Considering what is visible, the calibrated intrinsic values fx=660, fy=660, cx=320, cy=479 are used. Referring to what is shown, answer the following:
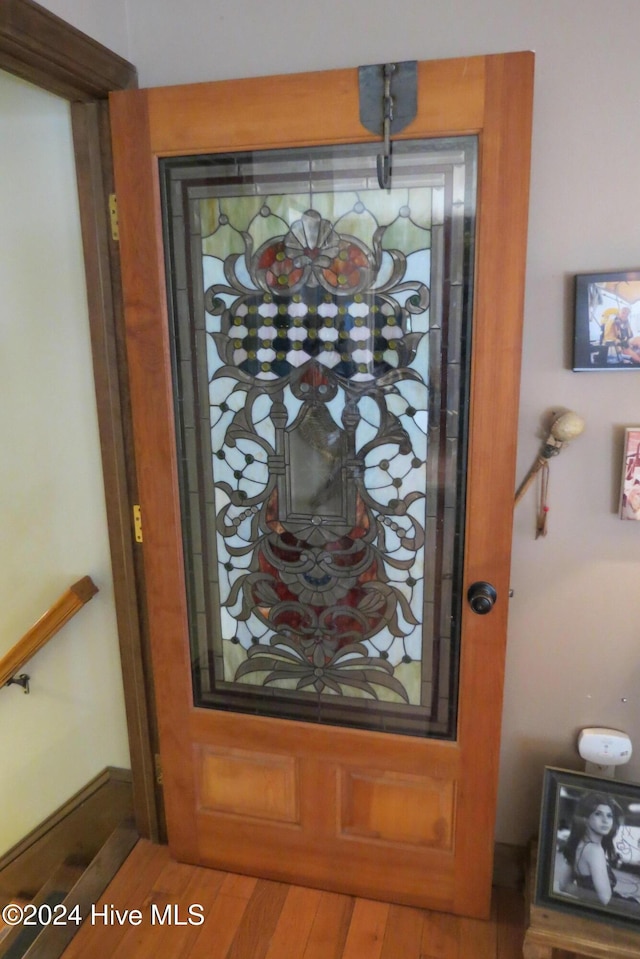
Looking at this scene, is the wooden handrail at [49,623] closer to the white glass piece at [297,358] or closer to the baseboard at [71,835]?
the baseboard at [71,835]

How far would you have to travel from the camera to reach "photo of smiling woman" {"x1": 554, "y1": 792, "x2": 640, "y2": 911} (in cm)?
160

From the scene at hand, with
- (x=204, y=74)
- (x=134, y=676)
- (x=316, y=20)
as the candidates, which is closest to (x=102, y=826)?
(x=134, y=676)

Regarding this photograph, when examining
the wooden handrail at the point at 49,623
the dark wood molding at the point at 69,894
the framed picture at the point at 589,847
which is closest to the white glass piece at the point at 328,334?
the wooden handrail at the point at 49,623

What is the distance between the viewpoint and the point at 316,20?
1.51 meters

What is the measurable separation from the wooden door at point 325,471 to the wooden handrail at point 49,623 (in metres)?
0.30

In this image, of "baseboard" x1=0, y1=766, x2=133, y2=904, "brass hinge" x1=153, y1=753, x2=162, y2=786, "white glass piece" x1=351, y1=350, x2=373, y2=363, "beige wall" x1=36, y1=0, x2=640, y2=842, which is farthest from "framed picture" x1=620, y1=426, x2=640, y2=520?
"baseboard" x1=0, y1=766, x2=133, y2=904

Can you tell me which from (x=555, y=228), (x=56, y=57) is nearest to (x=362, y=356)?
(x=555, y=228)

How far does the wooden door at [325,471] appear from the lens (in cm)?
145

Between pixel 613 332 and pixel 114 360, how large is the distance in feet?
4.10

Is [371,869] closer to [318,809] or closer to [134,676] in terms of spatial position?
[318,809]

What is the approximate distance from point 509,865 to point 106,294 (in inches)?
76.5

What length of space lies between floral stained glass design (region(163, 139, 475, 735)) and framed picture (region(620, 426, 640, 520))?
0.39 metres

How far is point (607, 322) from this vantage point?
150cm

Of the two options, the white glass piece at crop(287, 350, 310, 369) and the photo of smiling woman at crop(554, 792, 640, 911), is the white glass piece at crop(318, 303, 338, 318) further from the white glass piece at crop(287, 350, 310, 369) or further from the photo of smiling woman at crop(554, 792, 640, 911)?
the photo of smiling woman at crop(554, 792, 640, 911)
